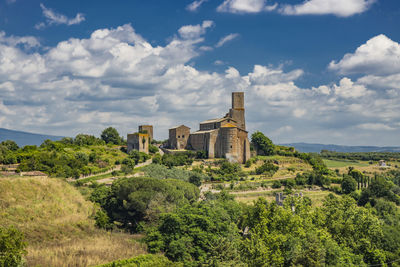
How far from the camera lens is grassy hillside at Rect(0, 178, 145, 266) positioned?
67.5 feet

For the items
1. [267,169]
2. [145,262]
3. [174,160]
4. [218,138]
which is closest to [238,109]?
[218,138]

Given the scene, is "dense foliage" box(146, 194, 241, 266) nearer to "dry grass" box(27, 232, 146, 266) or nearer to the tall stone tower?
"dry grass" box(27, 232, 146, 266)

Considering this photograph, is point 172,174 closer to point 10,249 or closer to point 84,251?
Answer: point 84,251

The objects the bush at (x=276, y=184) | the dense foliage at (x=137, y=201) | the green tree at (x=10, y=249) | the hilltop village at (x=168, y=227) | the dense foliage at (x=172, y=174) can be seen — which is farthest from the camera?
the bush at (x=276, y=184)

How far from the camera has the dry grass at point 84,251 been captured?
1952 centimetres

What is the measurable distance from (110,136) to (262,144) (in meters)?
38.9

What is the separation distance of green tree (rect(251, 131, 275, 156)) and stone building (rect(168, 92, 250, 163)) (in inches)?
149

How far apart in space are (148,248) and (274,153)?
5887 centimetres

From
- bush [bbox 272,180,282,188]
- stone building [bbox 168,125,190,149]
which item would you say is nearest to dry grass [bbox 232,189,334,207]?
bush [bbox 272,180,282,188]

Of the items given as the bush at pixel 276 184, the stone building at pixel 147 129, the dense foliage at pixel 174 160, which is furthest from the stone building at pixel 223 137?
the bush at pixel 276 184

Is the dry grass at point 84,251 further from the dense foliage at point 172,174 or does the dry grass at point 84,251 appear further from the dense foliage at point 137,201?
the dense foliage at point 172,174

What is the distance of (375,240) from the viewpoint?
96.6ft

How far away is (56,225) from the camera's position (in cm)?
2547

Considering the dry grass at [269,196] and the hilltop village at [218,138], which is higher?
the hilltop village at [218,138]
